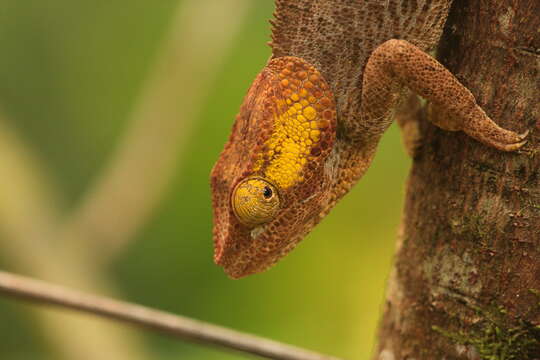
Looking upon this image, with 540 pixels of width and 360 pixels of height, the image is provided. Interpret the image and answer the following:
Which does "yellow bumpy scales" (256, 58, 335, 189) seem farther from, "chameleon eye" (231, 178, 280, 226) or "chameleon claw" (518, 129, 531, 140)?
"chameleon claw" (518, 129, 531, 140)

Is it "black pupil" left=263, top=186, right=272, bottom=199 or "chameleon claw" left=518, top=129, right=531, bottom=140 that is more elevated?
"chameleon claw" left=518, top=129, right=531, bottom=140

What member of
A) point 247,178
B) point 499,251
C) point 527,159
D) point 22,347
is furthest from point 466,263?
point 22,347

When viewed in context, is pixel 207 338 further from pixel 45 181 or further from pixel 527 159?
pixel 45 181

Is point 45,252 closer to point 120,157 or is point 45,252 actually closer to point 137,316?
point 120,157

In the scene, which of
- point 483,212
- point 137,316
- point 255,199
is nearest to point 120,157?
point 255,199

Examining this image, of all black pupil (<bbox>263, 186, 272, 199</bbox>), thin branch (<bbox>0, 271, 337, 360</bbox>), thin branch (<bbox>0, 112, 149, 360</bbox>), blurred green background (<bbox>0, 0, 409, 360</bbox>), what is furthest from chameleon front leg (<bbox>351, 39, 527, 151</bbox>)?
thin branch (<bbox>0, 112, 149, 360</bbox>)

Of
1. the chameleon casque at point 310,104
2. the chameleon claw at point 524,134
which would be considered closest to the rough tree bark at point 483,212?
the chameleon claw at point 524,134

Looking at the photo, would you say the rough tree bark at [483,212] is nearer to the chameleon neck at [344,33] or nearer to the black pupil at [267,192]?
the chameleon neck at [344,33]
